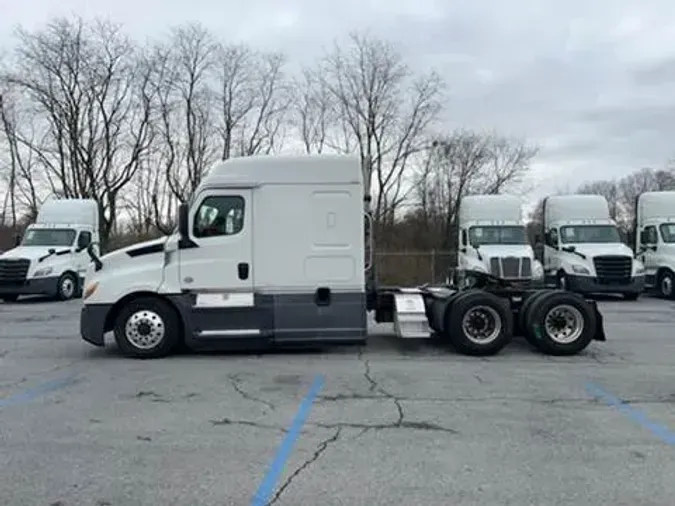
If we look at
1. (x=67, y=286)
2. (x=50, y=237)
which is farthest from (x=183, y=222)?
(x=50, y=237)

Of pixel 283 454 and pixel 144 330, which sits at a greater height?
pixel 144 330

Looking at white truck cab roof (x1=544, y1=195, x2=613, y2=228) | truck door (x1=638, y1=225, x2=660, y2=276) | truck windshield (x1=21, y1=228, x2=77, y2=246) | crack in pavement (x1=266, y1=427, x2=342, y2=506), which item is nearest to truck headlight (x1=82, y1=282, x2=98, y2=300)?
crack in pavement (x1=266, y1=427, x2=342, y2=506)

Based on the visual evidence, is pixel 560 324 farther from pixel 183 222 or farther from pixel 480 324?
pixel 183 222

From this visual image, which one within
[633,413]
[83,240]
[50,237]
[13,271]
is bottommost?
[633,413]

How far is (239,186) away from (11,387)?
4.23 m

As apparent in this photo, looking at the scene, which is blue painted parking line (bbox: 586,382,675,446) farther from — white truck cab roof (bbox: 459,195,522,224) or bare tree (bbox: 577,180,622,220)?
bare tree (bbox: 577,180,622,220)

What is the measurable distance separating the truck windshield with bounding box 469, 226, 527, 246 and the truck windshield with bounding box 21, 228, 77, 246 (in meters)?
13.7

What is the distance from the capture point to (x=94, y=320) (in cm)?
1110

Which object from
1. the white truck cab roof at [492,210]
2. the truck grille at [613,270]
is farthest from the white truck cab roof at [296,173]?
the truck grille at [613,270]

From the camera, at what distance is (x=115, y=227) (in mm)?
46156

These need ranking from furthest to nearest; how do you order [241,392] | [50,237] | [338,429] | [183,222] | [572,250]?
[50,237]
[572,250]
[183,222]
[241,392]
[338,429]

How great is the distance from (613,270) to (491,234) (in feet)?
13.0

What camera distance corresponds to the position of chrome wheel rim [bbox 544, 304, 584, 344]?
36.8ft

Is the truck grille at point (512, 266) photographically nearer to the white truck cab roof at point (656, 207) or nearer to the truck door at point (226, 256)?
the white truck cab roof at point (656, 207)
